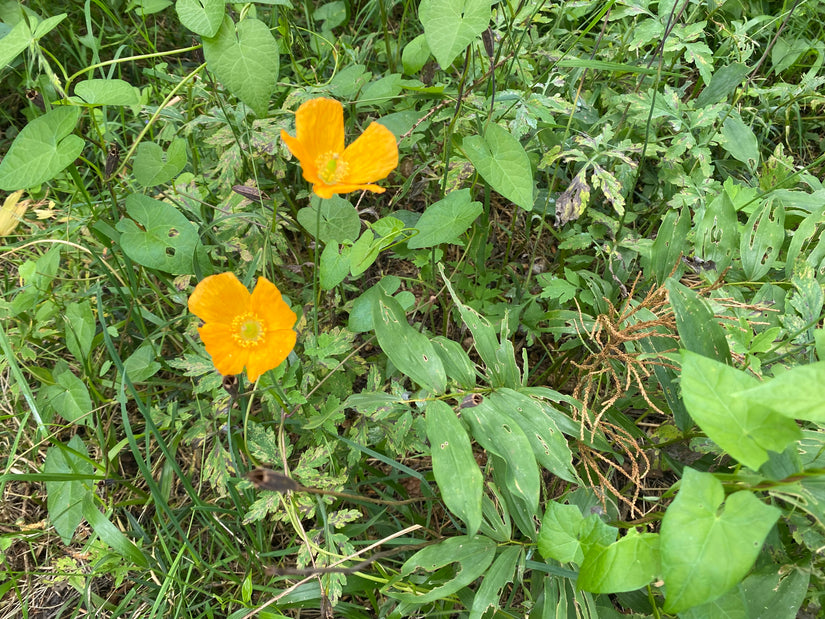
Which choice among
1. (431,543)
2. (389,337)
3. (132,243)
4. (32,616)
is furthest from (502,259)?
(32,616)

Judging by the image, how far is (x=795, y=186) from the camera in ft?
6.52

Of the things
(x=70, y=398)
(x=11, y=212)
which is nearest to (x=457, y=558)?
(x=70, y=398)

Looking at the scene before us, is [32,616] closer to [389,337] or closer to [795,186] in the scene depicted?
[389,337]

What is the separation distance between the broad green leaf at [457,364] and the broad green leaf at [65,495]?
3.42 feet

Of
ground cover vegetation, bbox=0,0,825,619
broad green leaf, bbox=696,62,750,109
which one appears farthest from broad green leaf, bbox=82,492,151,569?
broad green leaf, bbox=696,62,750,109

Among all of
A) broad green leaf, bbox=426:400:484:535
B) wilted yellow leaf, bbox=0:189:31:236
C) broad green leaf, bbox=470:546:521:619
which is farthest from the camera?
wilted yellow leaf, bbox=0:189:31:236

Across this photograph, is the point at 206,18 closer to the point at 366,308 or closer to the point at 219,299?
the point at 219,299

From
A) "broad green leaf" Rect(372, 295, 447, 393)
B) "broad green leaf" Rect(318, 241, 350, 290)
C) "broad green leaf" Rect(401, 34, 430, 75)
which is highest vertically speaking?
"broad green leaf" Rect(401, 34, 430, 75)

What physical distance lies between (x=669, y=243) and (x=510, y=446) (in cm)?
81

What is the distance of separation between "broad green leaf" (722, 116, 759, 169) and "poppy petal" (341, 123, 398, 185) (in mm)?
1248

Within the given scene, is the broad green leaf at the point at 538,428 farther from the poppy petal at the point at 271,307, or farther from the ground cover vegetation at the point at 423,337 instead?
the poppy petal at the point at 271,307

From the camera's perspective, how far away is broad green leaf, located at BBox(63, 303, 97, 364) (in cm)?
176

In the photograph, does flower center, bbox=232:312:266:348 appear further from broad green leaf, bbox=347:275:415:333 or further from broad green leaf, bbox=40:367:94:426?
broad green leaf, bbox=40:367:94:426

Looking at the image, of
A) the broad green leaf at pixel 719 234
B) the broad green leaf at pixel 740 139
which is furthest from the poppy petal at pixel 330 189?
the broad green leaf at pixel 740 139
